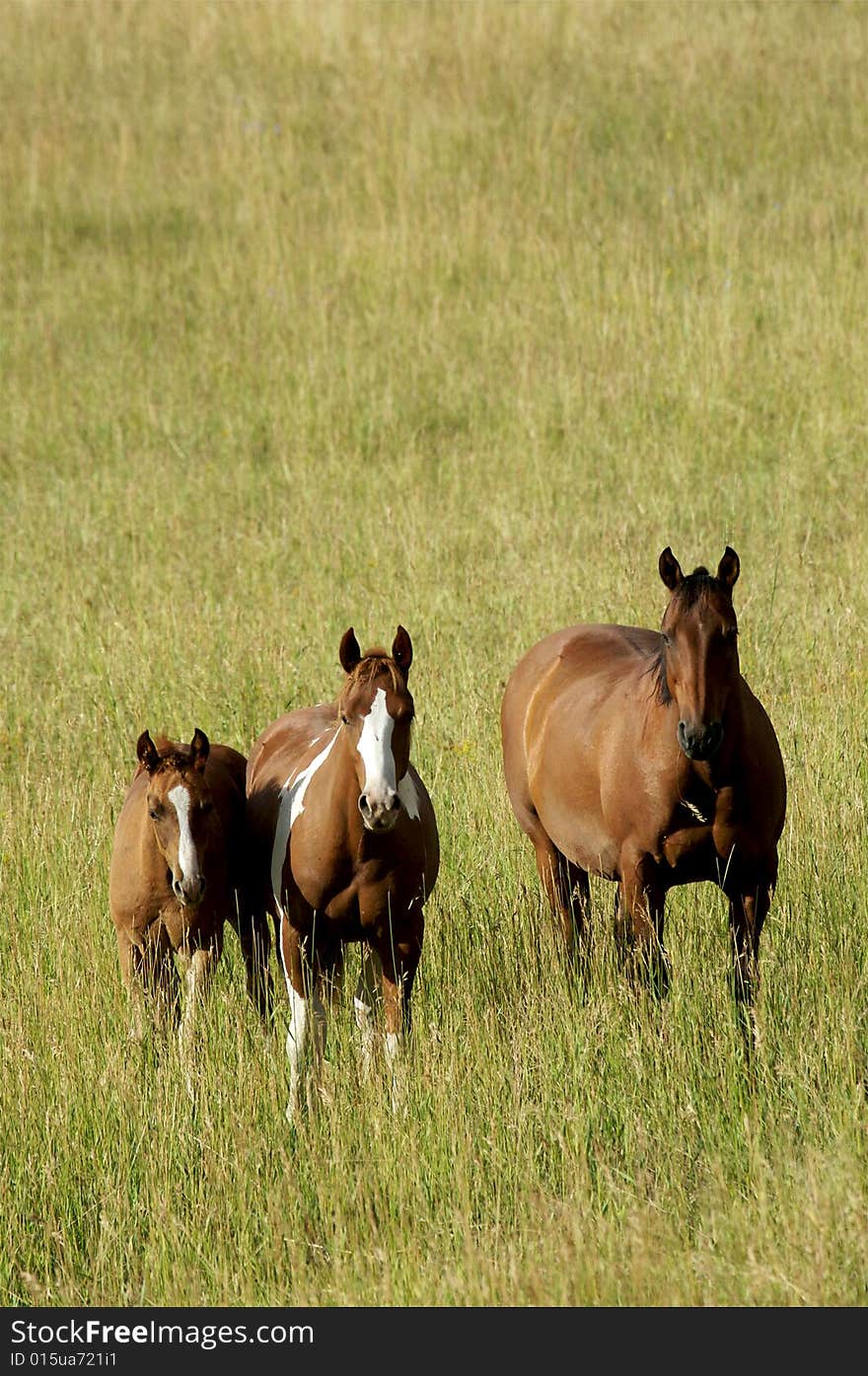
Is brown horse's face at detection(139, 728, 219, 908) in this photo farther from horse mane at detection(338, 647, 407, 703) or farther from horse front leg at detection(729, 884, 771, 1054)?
horse front leg at detection(729, 884, 771, 1054)

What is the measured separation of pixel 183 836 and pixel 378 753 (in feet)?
2.64

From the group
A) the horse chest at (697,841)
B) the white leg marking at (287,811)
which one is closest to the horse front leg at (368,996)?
the white leg marking at (287,811)

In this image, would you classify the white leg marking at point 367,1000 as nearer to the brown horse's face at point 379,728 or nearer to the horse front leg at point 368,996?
the horse front leg at point 368,996

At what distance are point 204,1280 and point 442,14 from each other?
58.2 ft

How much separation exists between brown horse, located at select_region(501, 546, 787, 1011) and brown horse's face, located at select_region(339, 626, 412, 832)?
815 mm

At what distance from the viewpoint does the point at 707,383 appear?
43.0 feet

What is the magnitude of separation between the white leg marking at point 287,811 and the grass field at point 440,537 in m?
0.55

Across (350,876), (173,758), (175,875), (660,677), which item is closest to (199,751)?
(173,758)

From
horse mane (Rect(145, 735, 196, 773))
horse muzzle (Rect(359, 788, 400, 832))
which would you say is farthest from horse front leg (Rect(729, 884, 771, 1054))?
horse mane (Rect(145, 735, 196, 773))

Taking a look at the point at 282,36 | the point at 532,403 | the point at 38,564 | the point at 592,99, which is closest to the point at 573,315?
the point at 532,403

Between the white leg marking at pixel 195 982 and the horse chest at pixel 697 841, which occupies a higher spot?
the horse chest at pixel 697 841

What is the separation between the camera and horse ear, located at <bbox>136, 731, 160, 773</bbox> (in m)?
5.22

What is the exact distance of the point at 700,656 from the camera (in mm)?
4730

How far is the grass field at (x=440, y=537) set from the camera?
4480 millimetres
